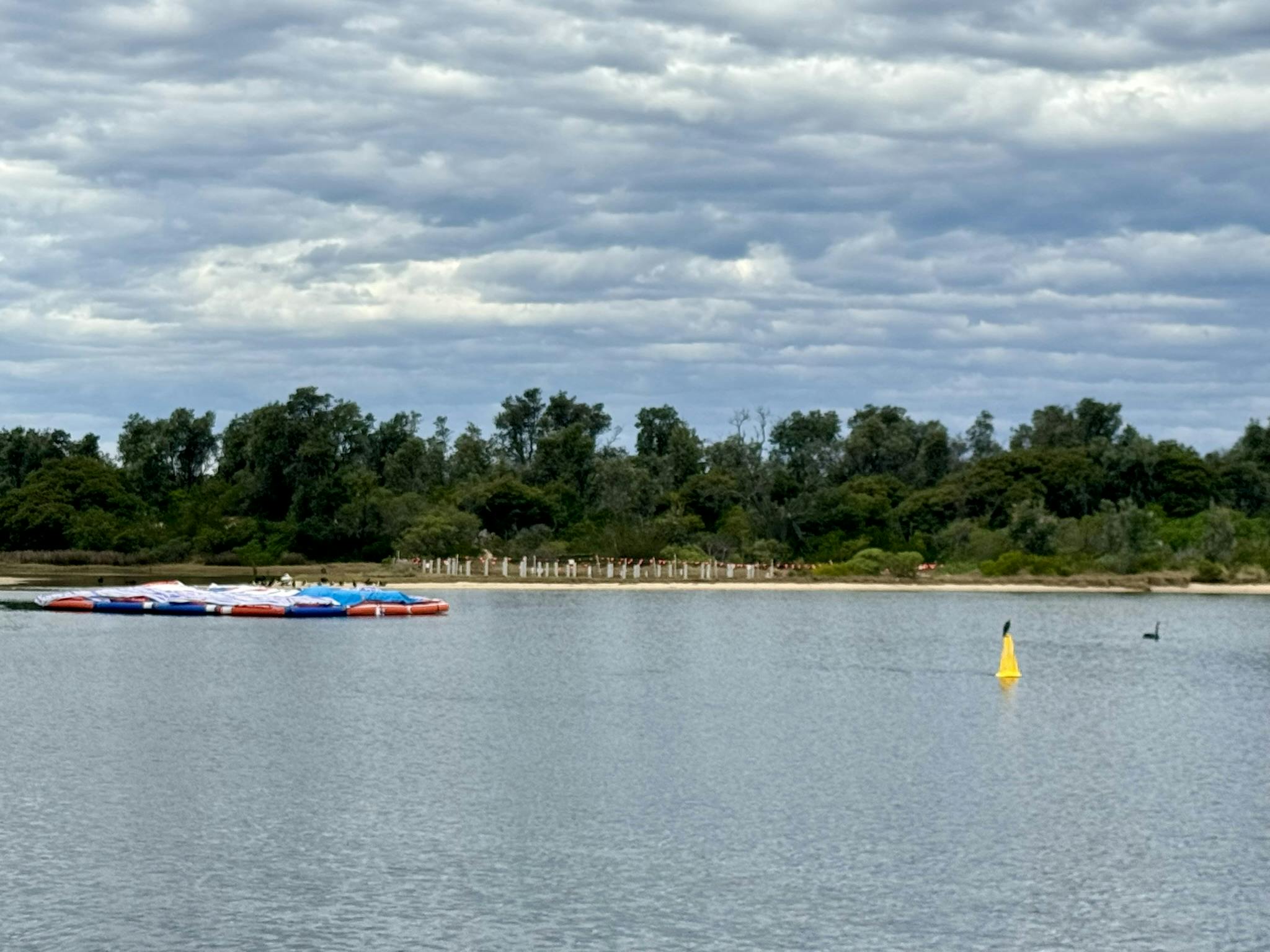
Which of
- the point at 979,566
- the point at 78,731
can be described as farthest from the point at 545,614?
the point at 78,731

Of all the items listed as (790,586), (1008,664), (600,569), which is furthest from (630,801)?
(600,569)

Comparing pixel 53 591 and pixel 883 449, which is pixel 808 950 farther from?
pixel 883 449

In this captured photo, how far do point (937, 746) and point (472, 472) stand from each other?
413 ft

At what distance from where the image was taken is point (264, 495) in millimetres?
148875

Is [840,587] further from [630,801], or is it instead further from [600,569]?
[630,801]

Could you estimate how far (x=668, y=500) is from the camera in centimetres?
14638

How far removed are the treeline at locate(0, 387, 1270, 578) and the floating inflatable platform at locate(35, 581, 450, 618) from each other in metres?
34.3

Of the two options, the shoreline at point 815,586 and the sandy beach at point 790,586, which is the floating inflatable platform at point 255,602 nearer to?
the sandy beach at point 790,586

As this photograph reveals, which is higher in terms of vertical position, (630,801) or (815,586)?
(815,586)

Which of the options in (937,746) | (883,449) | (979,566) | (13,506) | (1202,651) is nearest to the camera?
(937,746)

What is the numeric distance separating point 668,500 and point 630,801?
113 meters

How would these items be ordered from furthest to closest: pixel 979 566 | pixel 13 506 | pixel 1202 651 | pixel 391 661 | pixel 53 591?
pixel 13 506 < pixel 979 566 < pixel 53 591 < pixel 1202 651 < pixel 391 661

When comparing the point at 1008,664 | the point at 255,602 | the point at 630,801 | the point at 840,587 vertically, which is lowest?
the point at 630,801

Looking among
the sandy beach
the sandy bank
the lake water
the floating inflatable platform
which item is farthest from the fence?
the lake water
